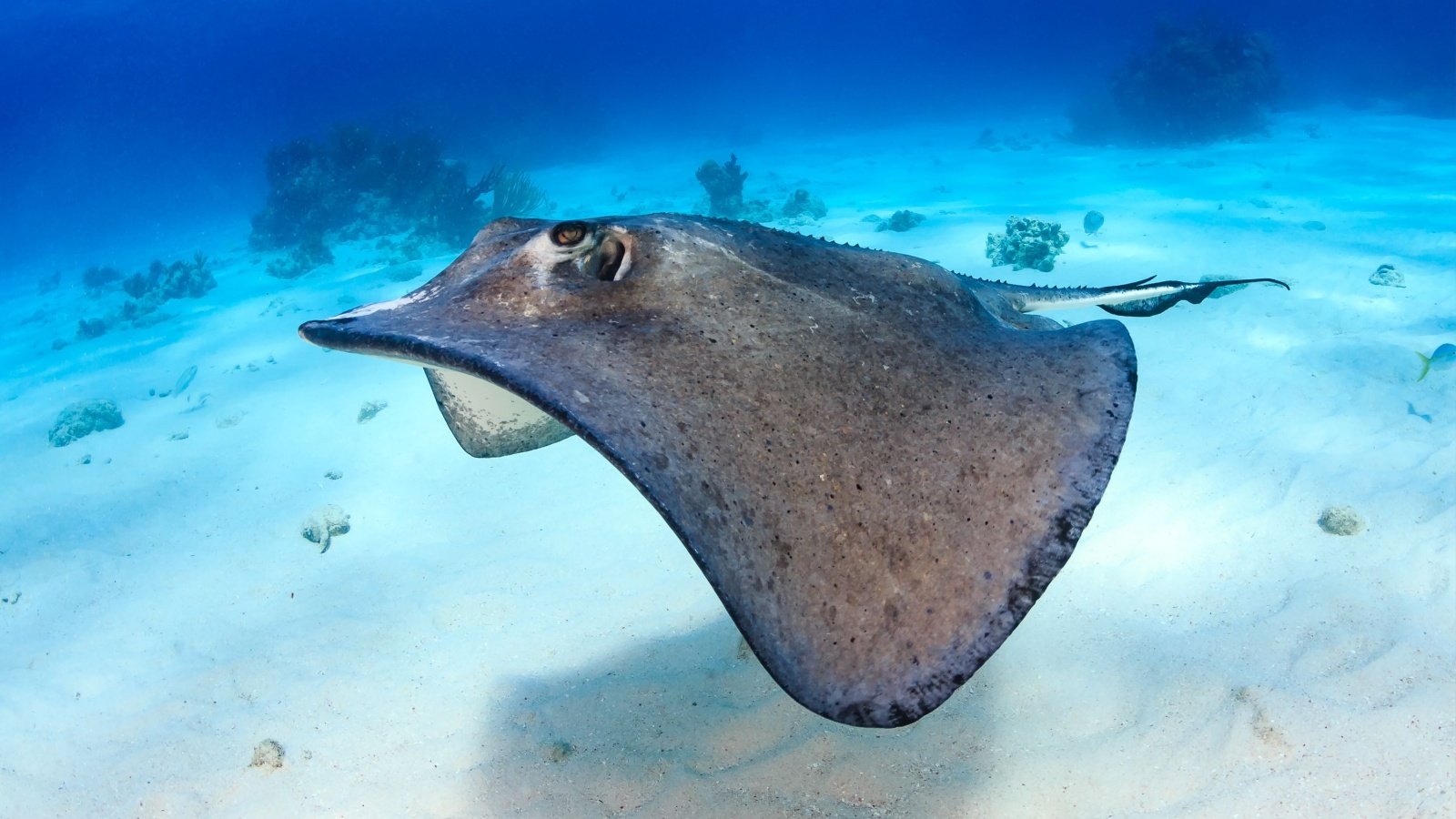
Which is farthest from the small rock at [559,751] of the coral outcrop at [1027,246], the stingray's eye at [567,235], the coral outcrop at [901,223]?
the coral outcrop at [901,223]

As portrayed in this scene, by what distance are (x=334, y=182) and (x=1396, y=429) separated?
27.0 metres

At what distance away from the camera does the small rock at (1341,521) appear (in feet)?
15.3

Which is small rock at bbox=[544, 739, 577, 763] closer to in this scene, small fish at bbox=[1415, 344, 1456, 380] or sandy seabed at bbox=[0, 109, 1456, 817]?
sandy seabed at bbox=[0, 109, 1456, 817]

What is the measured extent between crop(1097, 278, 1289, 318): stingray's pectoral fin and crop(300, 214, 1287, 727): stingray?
109cm

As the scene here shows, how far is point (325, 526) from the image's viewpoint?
635cm

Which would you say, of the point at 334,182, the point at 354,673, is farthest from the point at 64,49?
the point at 354,673

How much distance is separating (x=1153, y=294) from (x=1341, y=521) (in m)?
3.01

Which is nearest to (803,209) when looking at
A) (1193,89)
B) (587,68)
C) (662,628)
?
(662,628)

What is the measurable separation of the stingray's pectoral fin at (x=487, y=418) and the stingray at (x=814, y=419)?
73 cm

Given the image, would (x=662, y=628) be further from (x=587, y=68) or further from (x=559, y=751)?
(x=587, y=68)

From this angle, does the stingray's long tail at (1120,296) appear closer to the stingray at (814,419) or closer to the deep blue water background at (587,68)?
the stingray at (814,419)

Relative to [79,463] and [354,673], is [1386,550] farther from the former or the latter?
[79,463]

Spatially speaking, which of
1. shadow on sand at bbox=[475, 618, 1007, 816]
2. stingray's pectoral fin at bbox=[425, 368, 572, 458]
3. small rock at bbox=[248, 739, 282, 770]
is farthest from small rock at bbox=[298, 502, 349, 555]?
stingray's pectoral fin at bbox=[425, 368, 572, 458]

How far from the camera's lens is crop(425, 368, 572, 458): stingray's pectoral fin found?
3.21 meters
